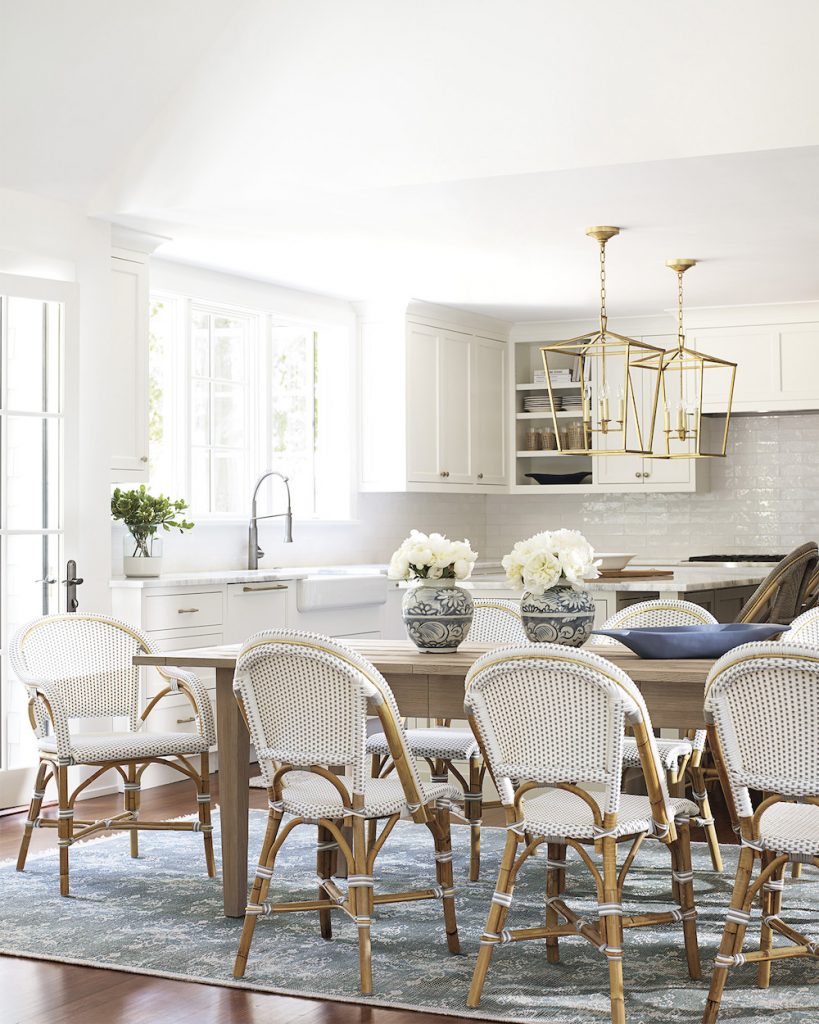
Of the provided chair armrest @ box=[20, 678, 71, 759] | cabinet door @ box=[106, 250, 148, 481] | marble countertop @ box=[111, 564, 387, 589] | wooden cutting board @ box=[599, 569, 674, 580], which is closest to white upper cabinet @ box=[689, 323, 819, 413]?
wooden cutting board @ box=[599, 569, 674, 580]

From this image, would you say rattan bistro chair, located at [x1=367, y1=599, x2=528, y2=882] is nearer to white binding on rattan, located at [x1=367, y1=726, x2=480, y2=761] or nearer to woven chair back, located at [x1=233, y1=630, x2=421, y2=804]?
white binding on rattan, located at [x1=367, y1=726, x2=480, y2=761]

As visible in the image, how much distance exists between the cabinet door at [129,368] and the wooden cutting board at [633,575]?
210 cm

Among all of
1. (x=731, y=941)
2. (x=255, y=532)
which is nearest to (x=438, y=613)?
(x=731, y=941)

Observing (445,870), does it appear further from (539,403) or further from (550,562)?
(539,403)

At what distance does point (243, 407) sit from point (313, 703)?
4.23 metres

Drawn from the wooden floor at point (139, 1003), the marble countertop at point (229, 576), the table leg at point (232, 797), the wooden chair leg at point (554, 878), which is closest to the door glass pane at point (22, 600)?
the marble countertop at point (229, 576)

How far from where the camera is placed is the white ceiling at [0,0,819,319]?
4746 mm

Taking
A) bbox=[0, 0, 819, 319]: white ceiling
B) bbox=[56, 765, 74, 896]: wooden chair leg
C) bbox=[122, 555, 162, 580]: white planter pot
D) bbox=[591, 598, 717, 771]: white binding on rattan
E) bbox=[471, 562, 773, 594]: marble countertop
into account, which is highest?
bbox=[0, 0, 819, 319]: white ceiling

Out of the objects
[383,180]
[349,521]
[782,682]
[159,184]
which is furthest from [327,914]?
[349,521]

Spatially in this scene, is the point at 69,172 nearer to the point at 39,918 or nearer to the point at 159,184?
the point at 159,184

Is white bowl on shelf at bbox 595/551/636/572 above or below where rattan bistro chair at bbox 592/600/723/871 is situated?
above

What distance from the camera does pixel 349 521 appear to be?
8.05m

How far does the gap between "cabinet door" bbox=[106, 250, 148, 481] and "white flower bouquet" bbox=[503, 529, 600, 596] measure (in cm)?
270

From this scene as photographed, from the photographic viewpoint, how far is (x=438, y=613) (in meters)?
3.87
